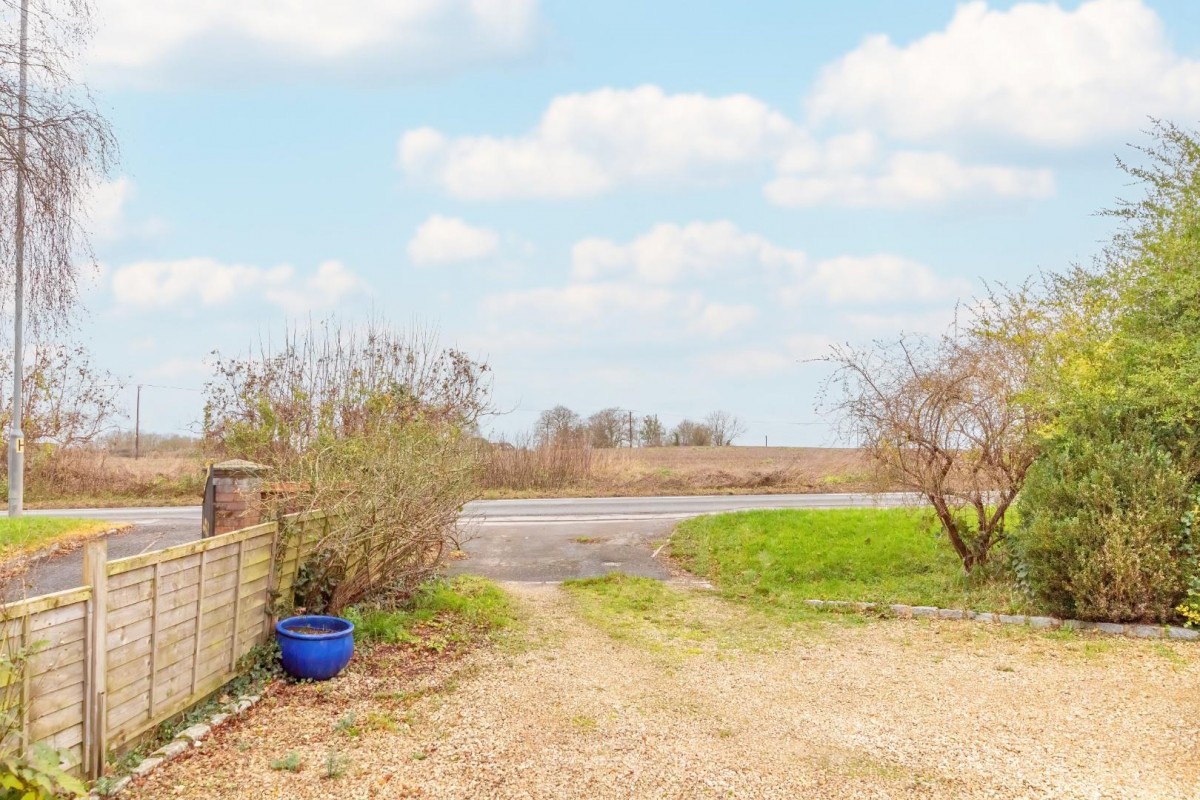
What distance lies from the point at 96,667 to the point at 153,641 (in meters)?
0.53

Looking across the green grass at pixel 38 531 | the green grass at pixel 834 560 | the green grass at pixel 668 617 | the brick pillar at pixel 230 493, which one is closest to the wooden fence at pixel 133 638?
the brick pillar at pixel 230 493

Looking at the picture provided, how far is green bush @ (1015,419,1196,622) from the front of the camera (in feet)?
24.4

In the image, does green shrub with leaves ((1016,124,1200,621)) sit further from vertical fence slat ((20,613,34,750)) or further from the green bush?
vertical fence slat ((20,613,34,750))

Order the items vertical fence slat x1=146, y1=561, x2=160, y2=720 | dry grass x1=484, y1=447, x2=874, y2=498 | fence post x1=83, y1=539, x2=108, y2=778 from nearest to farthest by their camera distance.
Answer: fence post x1=83, y1=539, x2=108, y2=778 < vertical fence slat x1=146, y1=561, x2=160, y2=720 < dry grass x1=484, y1=447, x2=874, y2=498

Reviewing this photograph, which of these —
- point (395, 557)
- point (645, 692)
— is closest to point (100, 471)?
point (395, 557)

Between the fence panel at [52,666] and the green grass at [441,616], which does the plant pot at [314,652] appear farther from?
the fence panel at [52,666]

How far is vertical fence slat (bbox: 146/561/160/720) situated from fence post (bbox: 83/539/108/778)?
1.42 feet

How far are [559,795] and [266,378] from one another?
33.8ft

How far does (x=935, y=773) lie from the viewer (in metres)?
4.53

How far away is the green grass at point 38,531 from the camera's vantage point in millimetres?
11078

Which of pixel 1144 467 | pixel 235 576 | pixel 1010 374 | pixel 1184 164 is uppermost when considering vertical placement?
pixel 1184 164

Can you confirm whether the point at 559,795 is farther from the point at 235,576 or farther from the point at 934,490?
the point at 934,490

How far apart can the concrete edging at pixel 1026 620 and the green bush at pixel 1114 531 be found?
120 millimetres

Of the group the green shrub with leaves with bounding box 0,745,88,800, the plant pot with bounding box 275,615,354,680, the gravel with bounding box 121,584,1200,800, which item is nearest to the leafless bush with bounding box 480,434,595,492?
the gravel with bounding box 121,584,1200,800
